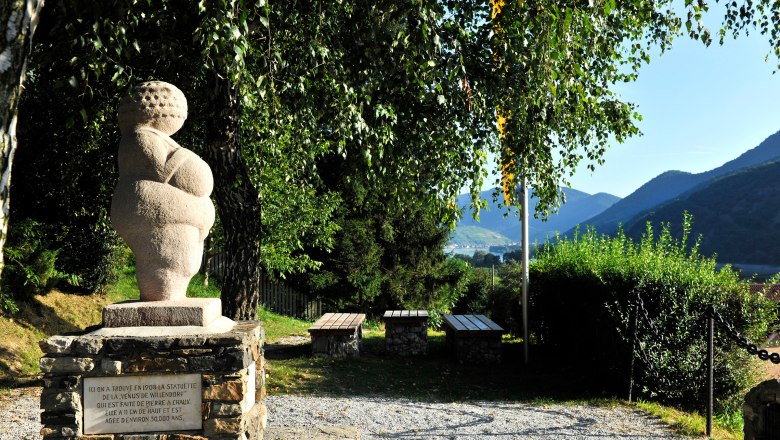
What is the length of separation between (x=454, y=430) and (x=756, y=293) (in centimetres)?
439

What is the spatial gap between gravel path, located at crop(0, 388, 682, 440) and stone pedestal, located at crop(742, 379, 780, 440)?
81 centimetres

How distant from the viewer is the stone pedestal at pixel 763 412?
4866 millimetres

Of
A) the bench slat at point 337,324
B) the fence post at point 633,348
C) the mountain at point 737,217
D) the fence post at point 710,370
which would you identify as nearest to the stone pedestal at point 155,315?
the fence post at point 710,370

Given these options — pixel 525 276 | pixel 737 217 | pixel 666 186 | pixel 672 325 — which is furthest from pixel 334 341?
pixel 666 186

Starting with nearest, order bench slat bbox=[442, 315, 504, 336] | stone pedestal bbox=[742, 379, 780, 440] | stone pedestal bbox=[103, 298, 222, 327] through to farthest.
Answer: stone pedestal bbox=[103, 298, 222, 327], stone pedestal bbox=[742, 379, 780, 440], bench slat bbox=[442, 315, 504, 336]

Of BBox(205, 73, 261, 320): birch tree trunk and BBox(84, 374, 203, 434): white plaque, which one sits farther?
BBox(205, 73, 261, 320): birch tree trunk

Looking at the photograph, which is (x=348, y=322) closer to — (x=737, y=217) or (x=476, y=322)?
(x=476, y=322)

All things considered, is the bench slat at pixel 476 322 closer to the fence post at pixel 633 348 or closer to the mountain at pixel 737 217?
the fence post at pixel 633 348

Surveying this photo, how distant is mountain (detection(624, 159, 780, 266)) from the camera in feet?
182

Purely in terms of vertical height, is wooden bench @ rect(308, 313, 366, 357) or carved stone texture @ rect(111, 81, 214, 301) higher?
carved stone texture @ rect(111, 81, 214, 301)

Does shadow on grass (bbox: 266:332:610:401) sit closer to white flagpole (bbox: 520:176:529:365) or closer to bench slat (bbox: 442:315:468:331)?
white flagpole (bbox: 520:176:529:365)

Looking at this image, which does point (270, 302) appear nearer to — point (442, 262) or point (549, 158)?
point (442, 262)

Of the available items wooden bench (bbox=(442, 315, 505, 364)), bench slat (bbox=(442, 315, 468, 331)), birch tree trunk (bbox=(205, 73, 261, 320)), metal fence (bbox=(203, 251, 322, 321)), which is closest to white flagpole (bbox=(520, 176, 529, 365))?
wooden bench (bbox=(442, 315, 505, 364))

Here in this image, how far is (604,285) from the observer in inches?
323
